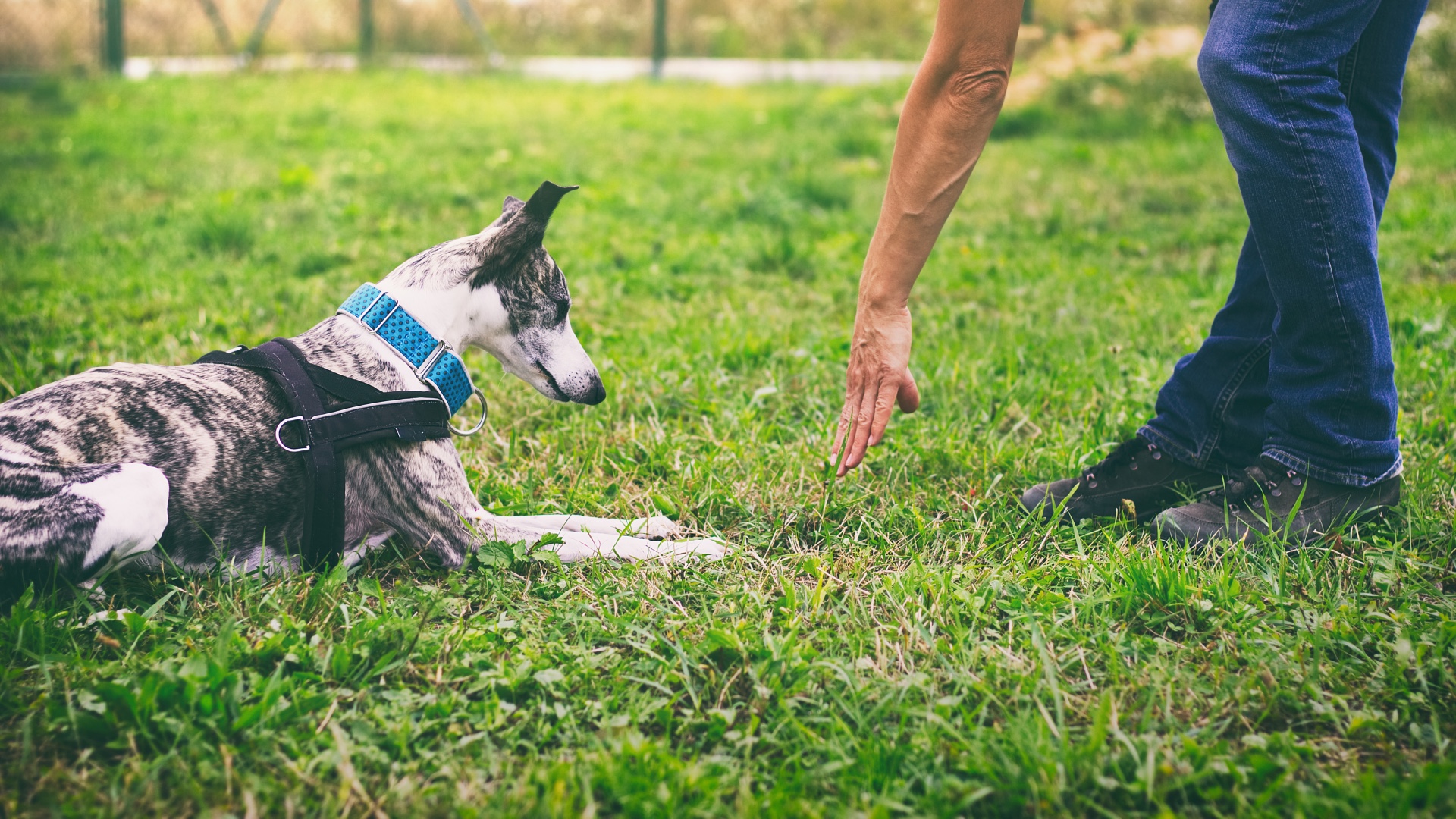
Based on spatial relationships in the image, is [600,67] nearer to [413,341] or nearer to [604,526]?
[413,341]

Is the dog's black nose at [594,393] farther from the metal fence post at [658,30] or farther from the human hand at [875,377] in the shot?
the metal fence post at [658,30]

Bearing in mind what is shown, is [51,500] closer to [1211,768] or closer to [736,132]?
[1211,768]

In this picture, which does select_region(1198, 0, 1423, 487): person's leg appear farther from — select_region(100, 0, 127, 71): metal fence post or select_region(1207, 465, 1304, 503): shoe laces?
select_region(100, 0, 127, 71): metal fence post

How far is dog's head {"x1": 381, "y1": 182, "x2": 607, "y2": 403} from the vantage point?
245 cm

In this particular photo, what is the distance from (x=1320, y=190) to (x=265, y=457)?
253 centimetres

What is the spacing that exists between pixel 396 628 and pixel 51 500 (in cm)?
76

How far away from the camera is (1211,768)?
164 centimetres

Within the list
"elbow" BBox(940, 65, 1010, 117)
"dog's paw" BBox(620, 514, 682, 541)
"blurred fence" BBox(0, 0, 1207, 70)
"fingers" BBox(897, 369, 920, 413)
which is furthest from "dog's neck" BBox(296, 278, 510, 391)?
"blurred fence" BBox(0, 0, 1207, 70)

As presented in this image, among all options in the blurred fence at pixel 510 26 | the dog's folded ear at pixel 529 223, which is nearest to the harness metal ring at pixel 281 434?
the dog's folded ear at pixel 529 223

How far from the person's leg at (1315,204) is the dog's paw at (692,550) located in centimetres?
144

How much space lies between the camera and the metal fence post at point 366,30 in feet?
45.0

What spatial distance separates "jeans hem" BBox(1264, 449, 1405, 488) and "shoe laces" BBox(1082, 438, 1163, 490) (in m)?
0.37

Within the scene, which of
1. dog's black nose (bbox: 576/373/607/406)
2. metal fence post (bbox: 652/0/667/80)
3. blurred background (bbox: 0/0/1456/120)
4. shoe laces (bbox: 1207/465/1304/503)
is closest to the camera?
shoe laces (bbox: 1207/465/1304/503)

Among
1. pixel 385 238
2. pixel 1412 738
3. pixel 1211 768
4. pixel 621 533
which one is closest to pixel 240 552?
pixel 621 533
